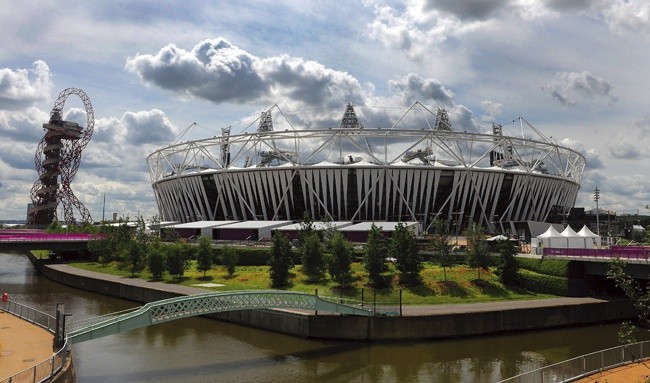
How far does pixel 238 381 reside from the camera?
21.9 meters

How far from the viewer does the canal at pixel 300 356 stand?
22922mm

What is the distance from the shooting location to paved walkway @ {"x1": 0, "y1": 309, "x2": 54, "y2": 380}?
17344mm

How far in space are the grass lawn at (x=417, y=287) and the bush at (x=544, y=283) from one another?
22.2 inches

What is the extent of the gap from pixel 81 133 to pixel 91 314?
88.8 meters

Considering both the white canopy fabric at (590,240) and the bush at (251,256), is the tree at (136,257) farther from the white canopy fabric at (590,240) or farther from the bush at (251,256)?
the white canopy fabric at (590,240)

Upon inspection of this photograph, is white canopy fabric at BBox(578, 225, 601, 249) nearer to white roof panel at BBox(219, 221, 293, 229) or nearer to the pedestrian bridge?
the pedestrian bridge

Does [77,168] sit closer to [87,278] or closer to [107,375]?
[87,278]

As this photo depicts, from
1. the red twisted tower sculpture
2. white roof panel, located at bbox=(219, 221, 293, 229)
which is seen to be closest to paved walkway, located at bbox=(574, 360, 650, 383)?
white roof panel, located at bbox=(219, 221, 293, 229)

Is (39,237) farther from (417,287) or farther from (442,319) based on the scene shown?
(442,319)

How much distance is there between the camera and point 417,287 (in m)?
37.5

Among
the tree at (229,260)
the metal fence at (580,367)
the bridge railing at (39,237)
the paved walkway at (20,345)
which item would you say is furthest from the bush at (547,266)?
the bridge railing at (39,237)

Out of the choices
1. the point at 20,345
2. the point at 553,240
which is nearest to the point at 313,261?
the point at 553,240

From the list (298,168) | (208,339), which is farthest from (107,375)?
(298,168)

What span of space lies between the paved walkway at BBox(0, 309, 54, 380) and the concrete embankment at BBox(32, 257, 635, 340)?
12.1 metres
